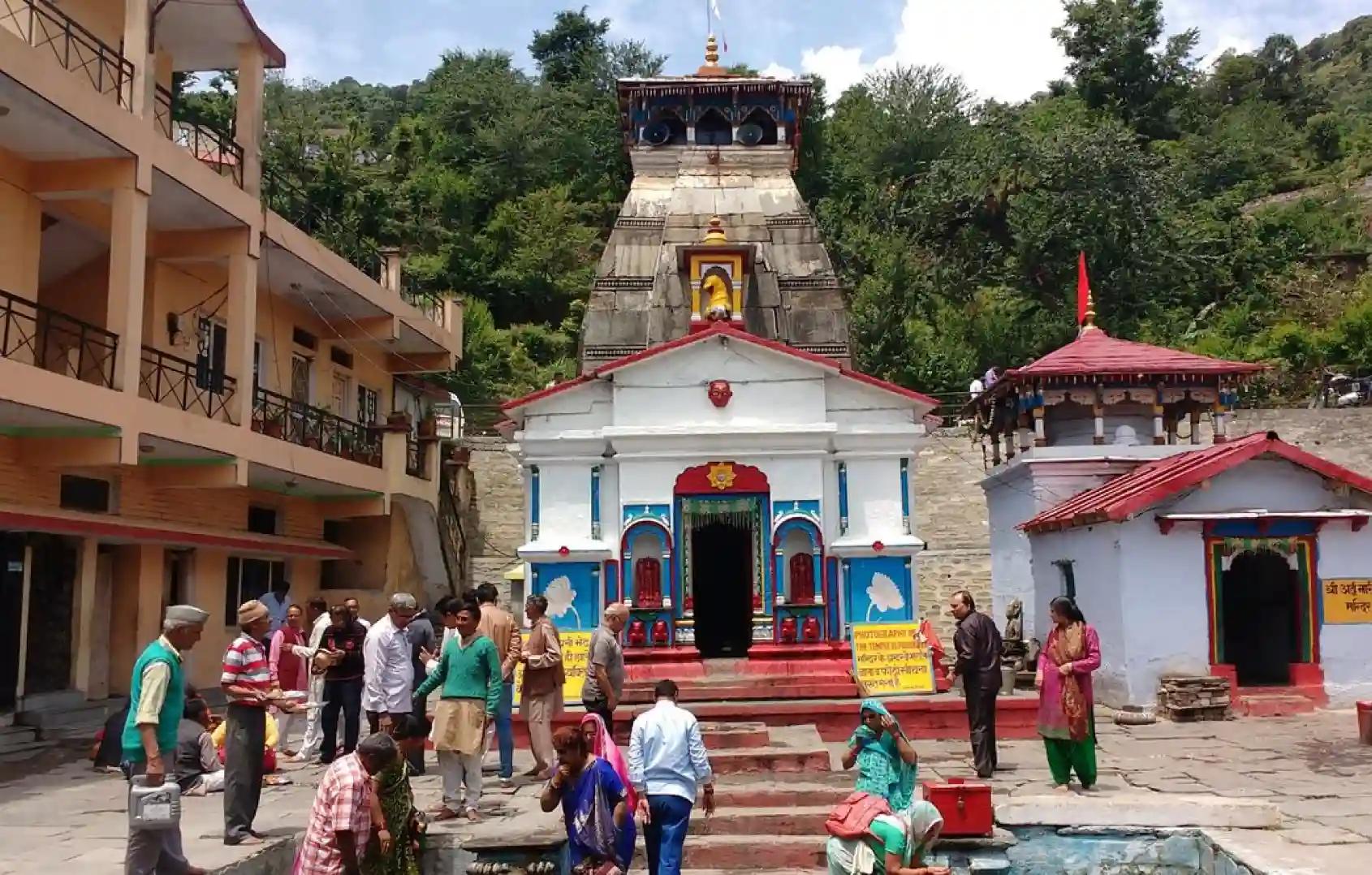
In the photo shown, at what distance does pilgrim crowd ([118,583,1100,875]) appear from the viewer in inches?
242

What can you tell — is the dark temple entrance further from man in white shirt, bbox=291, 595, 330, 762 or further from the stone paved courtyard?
man in white shirt, bbox=291, 595, 330, 762

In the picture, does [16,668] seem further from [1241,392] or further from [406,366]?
[1241,392]

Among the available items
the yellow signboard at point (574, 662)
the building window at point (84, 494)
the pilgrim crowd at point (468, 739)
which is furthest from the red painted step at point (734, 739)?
the building window at point (84, 494)

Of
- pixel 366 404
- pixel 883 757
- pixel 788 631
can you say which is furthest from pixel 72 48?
pixel 883 757

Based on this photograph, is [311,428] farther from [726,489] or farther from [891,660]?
[891,660]

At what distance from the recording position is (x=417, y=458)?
2275 cm

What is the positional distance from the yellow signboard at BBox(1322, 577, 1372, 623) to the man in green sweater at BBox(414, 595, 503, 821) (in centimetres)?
1102

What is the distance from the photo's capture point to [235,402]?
623 inches

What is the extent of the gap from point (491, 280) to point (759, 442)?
88.5 ft

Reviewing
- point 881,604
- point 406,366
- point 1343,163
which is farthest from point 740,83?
point 1343,163

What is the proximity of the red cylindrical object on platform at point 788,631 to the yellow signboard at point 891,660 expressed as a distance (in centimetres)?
99

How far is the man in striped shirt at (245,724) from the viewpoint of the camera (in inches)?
299

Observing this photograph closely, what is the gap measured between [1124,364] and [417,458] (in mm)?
12985

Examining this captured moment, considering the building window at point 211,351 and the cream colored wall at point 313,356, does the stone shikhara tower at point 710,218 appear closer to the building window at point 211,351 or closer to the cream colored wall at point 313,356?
the cream colored wall at point 313,356
